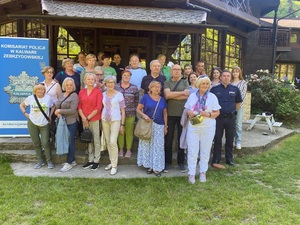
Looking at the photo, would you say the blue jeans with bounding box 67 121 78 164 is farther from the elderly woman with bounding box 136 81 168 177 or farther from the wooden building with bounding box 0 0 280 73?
the wooden building with bounding box 0 0 280 73

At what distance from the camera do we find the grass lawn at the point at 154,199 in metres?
3.21

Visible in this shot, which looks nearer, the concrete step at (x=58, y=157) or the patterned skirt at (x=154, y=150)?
the patterned skirt at (x=154, y=150)

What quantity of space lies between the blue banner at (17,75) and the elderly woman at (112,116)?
1.95 metres

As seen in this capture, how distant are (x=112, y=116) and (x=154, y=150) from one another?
836 millimetres

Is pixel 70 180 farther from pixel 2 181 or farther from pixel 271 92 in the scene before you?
pixel 271 92

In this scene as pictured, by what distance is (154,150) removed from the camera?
4.41 meters

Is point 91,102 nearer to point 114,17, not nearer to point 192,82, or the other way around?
point 192,82

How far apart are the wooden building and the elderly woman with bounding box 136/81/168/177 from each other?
1.77 metres

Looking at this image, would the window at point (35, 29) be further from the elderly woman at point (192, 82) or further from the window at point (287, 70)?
the window at point (287, 70)

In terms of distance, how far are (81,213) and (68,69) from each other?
256 cm

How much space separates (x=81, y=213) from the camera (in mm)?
3256

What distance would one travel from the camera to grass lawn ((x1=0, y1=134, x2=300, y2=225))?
321cm

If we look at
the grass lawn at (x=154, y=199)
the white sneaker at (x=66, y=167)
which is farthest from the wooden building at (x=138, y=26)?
the grass lawn at (x=154, y=199)

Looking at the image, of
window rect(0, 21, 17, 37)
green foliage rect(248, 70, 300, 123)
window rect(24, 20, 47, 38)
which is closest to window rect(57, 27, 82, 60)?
window rect(24, 20, 47, 38)
